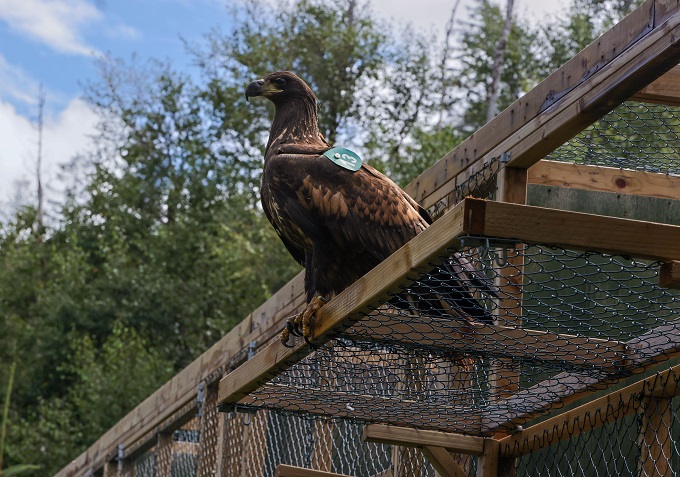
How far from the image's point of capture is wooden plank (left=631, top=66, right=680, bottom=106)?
142 inches

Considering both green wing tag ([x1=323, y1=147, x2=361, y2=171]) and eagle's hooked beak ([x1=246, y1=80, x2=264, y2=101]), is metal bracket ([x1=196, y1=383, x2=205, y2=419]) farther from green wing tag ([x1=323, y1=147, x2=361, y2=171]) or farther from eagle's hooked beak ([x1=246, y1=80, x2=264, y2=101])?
green wing tag ([x1=323, y1=147, x2=361, y2=171])

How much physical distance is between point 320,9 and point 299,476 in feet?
72.0

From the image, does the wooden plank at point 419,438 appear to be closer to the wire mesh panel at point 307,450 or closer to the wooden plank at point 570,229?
the wire mesh panel at point 307,450

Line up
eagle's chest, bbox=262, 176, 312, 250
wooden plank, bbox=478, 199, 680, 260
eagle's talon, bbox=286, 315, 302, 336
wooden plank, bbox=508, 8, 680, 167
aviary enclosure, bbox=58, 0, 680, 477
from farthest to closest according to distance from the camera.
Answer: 1. eagle's chest, bbox=262, 176, 312, 250
2. eagle's talon, bbox=286, 315, 302, 336
3. wooden plank, bbox=508, 8, 680, 167
4. aviary enclosure, bbox=58, 0, 680, 477
5. wooden plank, bbox=478, 199, 680, 260

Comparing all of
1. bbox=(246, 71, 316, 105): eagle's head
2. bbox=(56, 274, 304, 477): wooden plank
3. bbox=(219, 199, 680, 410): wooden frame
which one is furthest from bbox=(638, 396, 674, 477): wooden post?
bbox=(246, 71, 316, 105): eagle's head

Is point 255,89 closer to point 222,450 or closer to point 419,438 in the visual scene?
point 222,450

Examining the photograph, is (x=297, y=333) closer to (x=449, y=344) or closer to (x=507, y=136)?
(x=449, y=344)

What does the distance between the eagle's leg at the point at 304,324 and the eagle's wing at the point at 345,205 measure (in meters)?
0.25

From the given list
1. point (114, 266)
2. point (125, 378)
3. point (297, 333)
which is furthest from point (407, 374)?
point (114, 266)

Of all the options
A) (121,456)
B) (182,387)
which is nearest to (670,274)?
(182,387)

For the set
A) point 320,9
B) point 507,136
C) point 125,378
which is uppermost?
point 320,9

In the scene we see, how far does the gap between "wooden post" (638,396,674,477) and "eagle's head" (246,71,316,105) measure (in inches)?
82.8

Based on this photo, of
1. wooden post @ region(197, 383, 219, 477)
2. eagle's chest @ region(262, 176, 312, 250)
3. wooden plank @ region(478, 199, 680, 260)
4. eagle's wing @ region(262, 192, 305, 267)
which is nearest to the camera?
wooden plank @ region(478, 199, 680, 260)

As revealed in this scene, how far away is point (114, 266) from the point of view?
2300 centimetres
